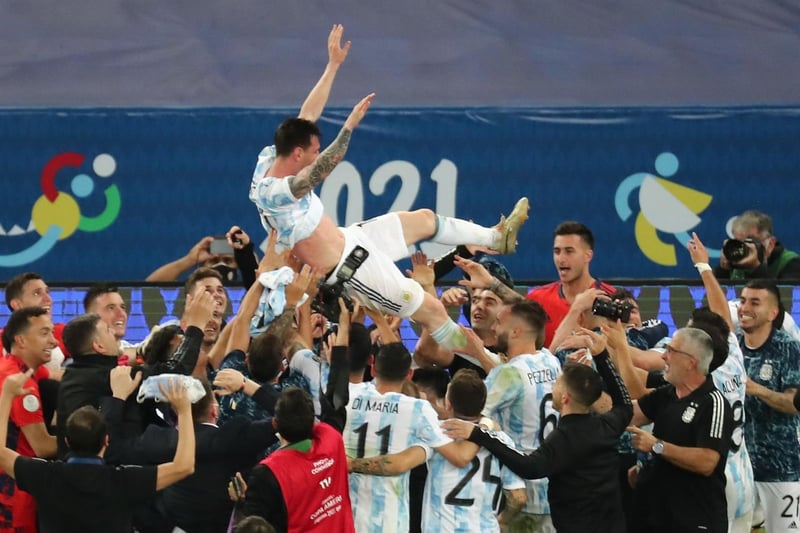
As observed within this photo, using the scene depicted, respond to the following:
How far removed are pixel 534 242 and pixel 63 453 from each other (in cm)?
717

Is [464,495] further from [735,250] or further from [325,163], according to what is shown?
[735,250]

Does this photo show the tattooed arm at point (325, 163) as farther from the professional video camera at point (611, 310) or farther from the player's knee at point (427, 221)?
the professional video camera at point (611, 310)

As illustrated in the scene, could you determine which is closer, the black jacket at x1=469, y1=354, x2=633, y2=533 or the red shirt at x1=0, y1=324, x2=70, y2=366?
the black jacket at x1=469, y1=354, x2=633, y2=533

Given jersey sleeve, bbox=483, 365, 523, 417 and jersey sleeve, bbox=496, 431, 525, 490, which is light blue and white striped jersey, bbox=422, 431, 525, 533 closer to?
jersey sleeve, bbox=496, 431, 525, 490

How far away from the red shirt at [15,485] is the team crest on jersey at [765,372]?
5.01 metres

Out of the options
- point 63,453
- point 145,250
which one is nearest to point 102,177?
point 145,250

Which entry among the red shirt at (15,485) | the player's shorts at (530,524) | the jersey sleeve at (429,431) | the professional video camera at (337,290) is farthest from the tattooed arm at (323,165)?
the player's shorts at (530,524)

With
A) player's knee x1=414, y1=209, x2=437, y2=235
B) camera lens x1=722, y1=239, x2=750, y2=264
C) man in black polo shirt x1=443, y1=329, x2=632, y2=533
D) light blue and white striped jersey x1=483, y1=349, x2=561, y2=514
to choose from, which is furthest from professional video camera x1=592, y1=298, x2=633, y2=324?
camera lens x1=722, y1=239, x2=750, y2=264

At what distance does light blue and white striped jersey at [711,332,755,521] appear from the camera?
9555 mm

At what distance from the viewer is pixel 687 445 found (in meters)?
9.15

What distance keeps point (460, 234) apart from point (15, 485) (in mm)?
3427

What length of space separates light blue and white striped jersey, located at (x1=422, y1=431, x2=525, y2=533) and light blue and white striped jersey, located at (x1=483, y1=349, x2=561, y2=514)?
0.40 metres

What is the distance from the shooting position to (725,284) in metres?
12.4

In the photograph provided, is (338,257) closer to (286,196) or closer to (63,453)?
(286,196)
